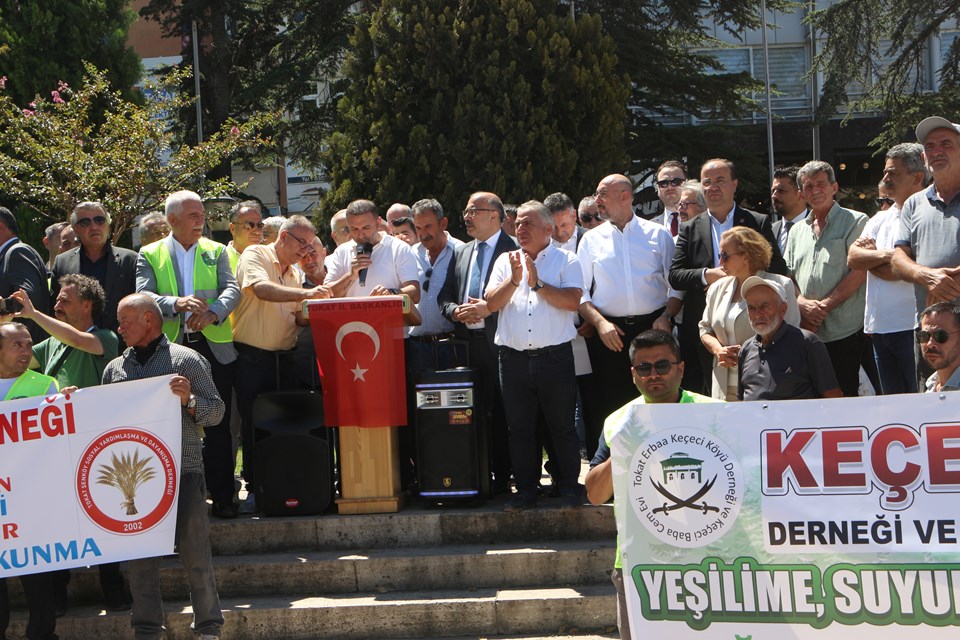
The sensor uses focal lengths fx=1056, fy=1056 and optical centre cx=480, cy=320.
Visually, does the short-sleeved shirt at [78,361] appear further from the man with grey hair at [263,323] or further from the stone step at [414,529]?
the stone step at [414,529]

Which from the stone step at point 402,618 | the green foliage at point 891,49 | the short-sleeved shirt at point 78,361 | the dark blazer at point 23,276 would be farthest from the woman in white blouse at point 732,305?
the green foliage at point 891,49

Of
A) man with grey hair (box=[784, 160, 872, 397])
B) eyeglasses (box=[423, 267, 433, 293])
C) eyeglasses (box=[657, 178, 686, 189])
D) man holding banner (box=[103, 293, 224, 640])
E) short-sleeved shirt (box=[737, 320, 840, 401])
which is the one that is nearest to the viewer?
short-sleeved shirt (box=[737, 320, 840, 401])

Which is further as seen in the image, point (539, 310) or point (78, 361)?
point (539, 310)

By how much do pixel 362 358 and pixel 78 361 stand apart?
1.83 m

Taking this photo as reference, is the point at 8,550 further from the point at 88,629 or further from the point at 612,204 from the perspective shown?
the point at 612,204

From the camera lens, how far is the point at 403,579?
6.84 metres

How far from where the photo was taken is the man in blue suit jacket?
24.7 ft

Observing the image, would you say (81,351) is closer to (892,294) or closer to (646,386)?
(646,386)

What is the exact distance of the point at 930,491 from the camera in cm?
435

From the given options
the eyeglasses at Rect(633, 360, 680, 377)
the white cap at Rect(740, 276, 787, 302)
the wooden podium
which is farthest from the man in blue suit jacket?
the eyeglasses at Rect(633, 360, 680, 377)

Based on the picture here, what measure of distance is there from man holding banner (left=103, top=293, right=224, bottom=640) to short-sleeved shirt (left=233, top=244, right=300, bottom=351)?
5.10ft

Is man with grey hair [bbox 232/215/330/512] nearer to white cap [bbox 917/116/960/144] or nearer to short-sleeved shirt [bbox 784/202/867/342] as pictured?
short-sleeved shirt [bbox 784/202/867/342]

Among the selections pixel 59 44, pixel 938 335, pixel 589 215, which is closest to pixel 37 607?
pixel 938 335

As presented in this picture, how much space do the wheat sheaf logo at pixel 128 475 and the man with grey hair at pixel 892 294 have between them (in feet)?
14.4
